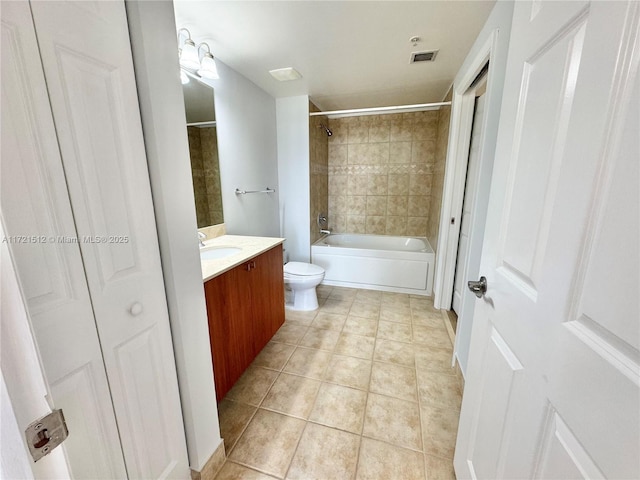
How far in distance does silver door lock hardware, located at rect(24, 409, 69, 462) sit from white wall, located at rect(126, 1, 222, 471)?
543 millimetres

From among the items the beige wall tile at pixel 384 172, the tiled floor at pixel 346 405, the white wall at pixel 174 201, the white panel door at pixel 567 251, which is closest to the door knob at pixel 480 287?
the white panel door at pixel 567 251

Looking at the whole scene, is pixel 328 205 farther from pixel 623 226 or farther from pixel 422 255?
pixel 623 226

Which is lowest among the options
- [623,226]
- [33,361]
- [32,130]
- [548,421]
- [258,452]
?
[258,452]

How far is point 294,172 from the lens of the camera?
3027mm

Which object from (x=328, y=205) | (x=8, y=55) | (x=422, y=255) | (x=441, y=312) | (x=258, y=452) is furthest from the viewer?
(x=328, y=205)

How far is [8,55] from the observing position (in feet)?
1.59

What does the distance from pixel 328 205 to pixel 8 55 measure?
351 cm

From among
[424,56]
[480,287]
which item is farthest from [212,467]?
[424,56]

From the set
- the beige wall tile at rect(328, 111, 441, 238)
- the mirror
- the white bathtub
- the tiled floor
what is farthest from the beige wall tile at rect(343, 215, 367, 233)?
the mirror

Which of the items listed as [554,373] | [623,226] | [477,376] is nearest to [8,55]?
[623,226]

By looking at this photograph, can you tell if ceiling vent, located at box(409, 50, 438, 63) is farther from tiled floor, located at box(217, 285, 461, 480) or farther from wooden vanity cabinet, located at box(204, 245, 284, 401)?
tiled floor, located at box(217, 285, 461, 480)

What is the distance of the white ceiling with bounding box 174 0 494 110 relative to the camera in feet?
4.66

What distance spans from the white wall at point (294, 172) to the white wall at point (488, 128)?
1.75 metres

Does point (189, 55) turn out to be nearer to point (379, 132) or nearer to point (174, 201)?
point (174, 201)
